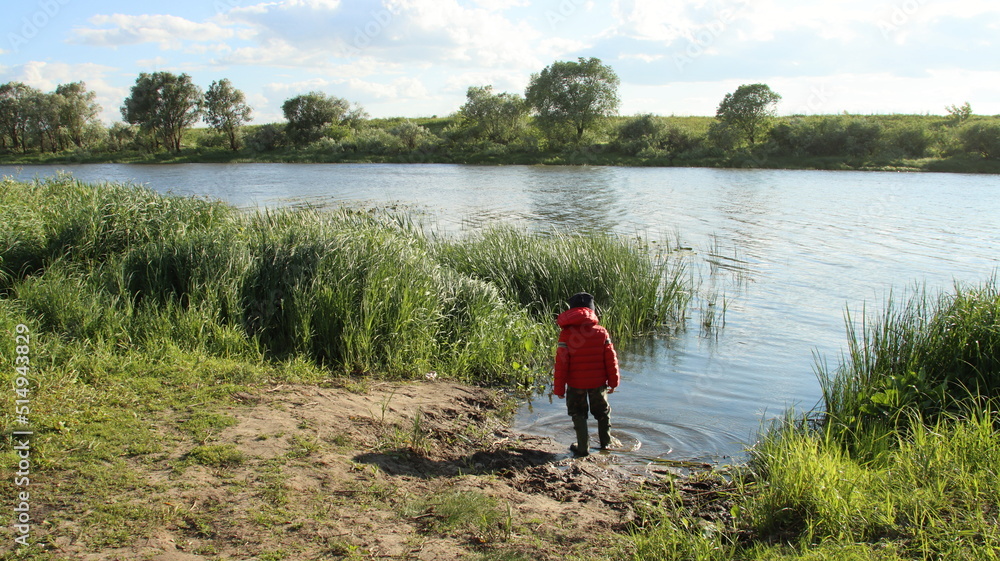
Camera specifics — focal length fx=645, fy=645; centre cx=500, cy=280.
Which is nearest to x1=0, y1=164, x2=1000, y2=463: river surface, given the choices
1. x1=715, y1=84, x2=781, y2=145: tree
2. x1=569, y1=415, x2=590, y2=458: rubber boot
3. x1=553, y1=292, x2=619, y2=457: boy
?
x1=569, y1=415, x2=590, y2=458: rubber boot

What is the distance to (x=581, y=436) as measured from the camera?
6.11 metres

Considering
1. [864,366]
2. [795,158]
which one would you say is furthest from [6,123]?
[864,366]

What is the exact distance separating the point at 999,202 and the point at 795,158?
28754 mm

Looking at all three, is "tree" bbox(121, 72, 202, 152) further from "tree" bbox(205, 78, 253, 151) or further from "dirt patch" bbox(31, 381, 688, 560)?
"dirt patch" bbox(31, 381, 688, 560)

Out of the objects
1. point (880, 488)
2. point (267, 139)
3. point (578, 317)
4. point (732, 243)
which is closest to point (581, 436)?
point (578, 317)

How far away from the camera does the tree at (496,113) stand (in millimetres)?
72375

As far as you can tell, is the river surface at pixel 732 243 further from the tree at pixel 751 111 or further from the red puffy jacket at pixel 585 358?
the tree at pixel 751 111

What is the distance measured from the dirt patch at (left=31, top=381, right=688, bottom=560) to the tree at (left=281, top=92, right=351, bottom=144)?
73070mm

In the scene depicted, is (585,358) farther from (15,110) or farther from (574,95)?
(15,110)

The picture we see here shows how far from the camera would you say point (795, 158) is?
57.9 meters

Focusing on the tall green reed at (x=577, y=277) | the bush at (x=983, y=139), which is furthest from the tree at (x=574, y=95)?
the tall green reed at (x=577, y=277)

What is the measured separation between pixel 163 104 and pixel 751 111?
203ft

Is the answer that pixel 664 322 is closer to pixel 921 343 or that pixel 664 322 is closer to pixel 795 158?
pixel 921 343

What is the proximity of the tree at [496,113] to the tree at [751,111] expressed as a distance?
2238 cm
